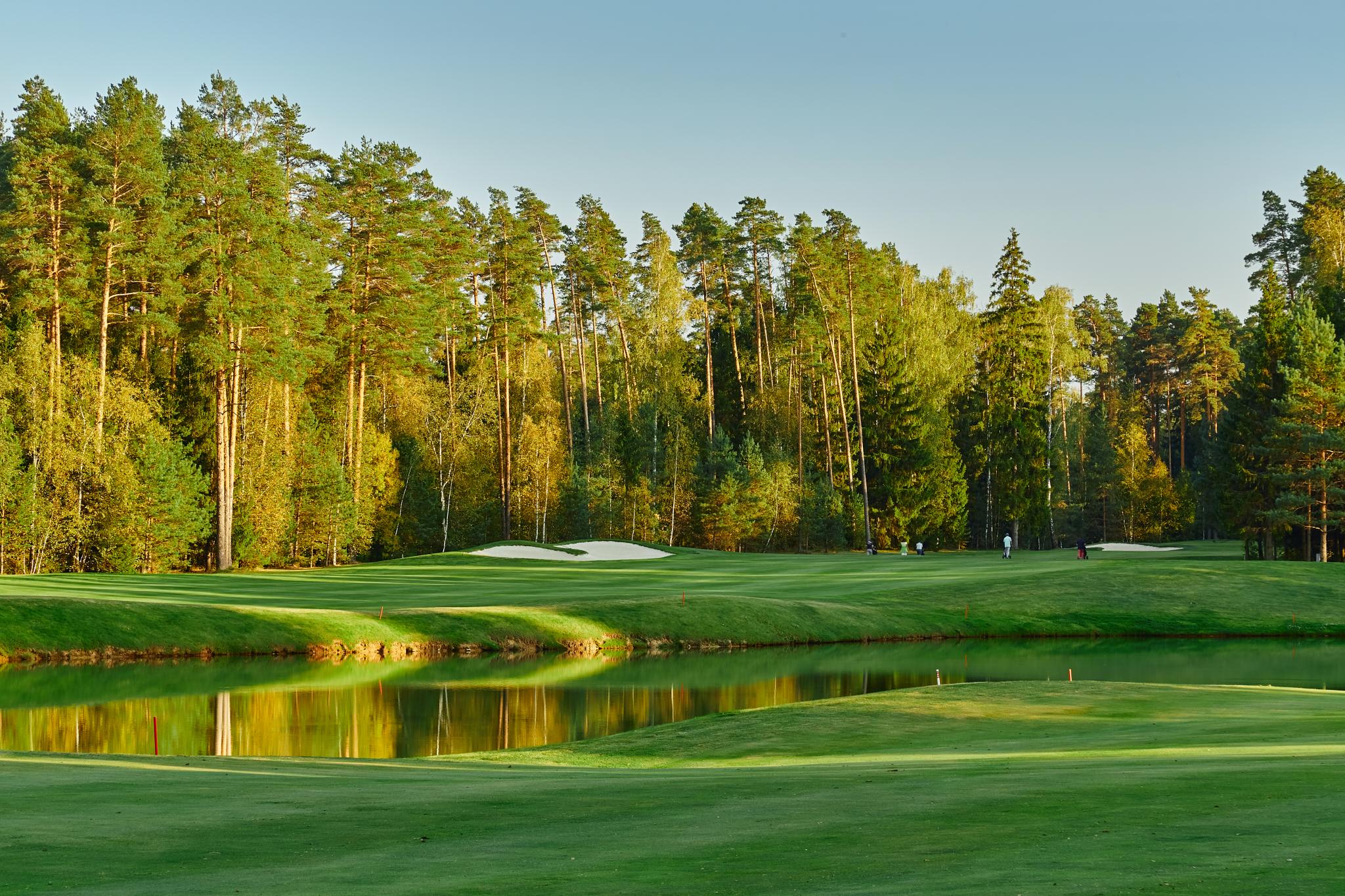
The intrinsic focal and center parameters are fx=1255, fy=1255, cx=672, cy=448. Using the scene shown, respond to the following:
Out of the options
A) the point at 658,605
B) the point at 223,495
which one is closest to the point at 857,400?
the point at 223,495

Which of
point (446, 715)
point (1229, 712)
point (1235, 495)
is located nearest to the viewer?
point (1229, 712)

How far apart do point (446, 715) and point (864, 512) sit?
5458 cm

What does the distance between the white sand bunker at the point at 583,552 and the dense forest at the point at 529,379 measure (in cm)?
860

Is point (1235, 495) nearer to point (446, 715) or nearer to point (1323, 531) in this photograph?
point (1323, 531)

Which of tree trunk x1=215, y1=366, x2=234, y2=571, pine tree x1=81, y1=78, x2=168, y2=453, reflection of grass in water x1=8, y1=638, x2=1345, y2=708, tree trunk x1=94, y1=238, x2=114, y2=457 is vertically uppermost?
pine tree x1=81, y1=78, x2=168, y2=453

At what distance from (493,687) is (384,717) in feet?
15.8

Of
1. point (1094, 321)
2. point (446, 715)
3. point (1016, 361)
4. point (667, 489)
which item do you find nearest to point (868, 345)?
point (1016, 361)

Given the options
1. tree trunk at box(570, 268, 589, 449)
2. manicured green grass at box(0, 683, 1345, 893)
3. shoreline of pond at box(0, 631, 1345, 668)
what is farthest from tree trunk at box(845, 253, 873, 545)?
manicured green grass at box(0, 683, 1345, 893)

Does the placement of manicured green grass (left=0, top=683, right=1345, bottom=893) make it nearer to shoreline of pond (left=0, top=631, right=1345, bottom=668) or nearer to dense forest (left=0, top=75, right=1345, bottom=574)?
shoreline of pond (left=0, top=631, right=1345, bottom=668)

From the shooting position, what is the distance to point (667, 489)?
263 feet

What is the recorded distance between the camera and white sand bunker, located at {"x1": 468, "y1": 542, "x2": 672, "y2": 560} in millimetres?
64750

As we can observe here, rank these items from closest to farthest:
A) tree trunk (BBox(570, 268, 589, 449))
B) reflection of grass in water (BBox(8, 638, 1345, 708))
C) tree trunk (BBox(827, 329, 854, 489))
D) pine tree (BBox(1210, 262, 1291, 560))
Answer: reflection of grass in water (BBox(8, 638, 1345, 708)) → pine tree (BBox(1210, 262, 1291, 560)) → tree trunk (BBox(570, 268, 589, 449)) → tree trunk (BBox(827, 329, 854, 489))

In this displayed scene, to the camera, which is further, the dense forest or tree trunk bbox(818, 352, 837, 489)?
tree trunk bbox(818, 352, 837, 489)

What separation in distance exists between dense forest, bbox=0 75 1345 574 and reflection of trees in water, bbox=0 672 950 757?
28.5 metres
